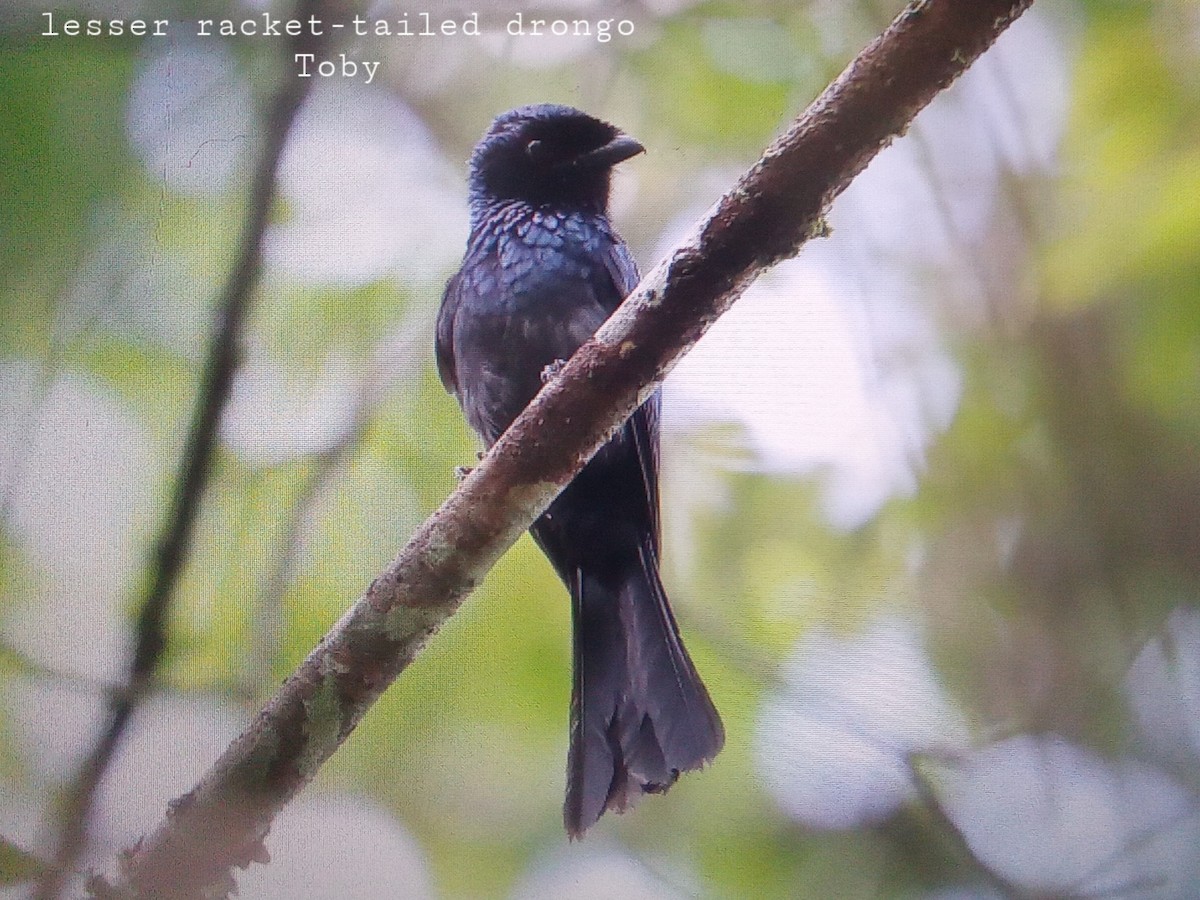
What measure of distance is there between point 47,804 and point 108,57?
1134 mm

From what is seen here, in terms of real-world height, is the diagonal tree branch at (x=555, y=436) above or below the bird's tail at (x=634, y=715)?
above

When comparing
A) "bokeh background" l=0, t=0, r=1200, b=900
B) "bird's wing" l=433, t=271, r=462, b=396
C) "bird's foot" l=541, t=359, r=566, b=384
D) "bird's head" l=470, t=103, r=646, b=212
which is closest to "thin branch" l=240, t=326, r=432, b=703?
"bokeh background" l=0, t=0, r=1200, b=900

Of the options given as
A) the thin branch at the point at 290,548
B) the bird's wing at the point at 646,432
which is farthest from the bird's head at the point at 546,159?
the thin branch at the point at 290,548

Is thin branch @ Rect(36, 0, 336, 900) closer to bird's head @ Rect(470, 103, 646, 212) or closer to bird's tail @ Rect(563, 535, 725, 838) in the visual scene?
bird's head @ Rect(470, 103, 646, 212)

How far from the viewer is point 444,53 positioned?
1.71 m

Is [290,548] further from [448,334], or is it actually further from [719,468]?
[719,468]

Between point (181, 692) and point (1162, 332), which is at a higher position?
point (1162, 332)

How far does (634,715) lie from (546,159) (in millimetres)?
889

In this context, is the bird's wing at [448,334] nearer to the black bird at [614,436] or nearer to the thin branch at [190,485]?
the black bird at [614,436]

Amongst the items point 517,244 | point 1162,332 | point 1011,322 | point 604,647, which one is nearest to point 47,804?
point 604,647

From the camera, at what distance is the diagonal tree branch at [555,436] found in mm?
1126

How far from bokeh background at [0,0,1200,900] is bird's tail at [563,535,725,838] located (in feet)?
0.21

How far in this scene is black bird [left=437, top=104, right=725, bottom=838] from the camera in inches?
61.4

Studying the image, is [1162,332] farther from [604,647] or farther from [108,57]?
[108,57]
